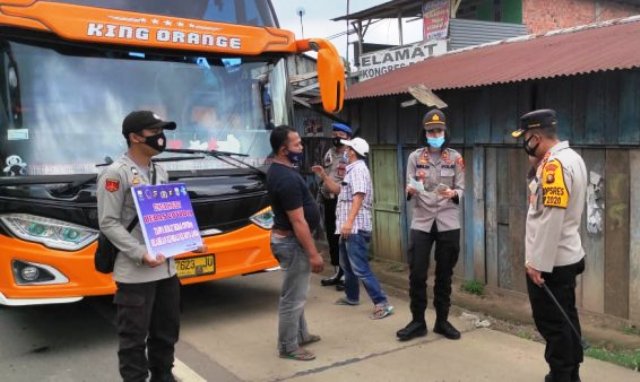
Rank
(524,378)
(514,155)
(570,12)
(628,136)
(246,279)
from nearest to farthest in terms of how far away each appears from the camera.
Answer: (524,378) < (628,136) < (514,155) < (246,279) < (570,12)

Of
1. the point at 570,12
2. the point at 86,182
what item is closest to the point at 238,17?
the point at 86,182

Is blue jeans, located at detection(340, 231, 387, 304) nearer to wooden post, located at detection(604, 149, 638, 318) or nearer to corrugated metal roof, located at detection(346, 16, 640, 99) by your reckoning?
corrugated metal roof, located at detection(346, 16, 640, 99)

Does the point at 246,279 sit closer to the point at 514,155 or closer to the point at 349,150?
the point at 349,150

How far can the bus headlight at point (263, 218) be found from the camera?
17.1ft

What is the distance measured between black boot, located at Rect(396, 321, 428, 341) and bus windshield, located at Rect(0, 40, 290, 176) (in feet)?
6.59

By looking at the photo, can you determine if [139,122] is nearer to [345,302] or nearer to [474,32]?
[345,302]

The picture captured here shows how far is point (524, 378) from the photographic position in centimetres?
394

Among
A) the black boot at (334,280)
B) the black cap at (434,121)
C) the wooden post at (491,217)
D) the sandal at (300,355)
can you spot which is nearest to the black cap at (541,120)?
the black cap at (434,121)

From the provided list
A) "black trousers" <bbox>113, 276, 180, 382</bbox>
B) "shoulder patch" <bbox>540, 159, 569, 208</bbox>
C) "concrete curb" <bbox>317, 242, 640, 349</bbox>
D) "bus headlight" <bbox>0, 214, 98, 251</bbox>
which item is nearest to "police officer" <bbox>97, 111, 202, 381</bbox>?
"black trousers" <bbox>113, 276, 180, 382</bbox>

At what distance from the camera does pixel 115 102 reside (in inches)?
188

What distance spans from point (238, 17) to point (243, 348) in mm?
3041

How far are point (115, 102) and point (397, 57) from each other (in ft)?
27.9

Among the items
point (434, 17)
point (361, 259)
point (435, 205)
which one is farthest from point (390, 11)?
point (435, 205)

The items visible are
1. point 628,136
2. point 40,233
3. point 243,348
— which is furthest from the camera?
point 628,136
